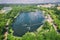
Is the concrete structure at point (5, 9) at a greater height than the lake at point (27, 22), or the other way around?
the concrete structure at point (5, 9)

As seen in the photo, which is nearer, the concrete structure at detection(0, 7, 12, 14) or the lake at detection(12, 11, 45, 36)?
the lake at detection(12, 11, 45, 36)

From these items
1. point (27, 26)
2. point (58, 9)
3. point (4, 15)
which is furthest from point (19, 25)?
point (58, 9)

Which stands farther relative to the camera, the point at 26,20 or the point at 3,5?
the point at 3,5

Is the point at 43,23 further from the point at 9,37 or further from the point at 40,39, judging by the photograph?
the point at 9,37

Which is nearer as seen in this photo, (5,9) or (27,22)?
(27,22)

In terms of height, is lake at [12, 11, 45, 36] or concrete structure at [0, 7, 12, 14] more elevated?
concrete structure at [0, 7, 12, 14]

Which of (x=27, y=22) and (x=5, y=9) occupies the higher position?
(x=5, y=9)

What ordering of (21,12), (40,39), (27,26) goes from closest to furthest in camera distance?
(40,39), (27,26), (21,12)

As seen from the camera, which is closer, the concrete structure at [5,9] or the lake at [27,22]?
the lake at [27,22]
